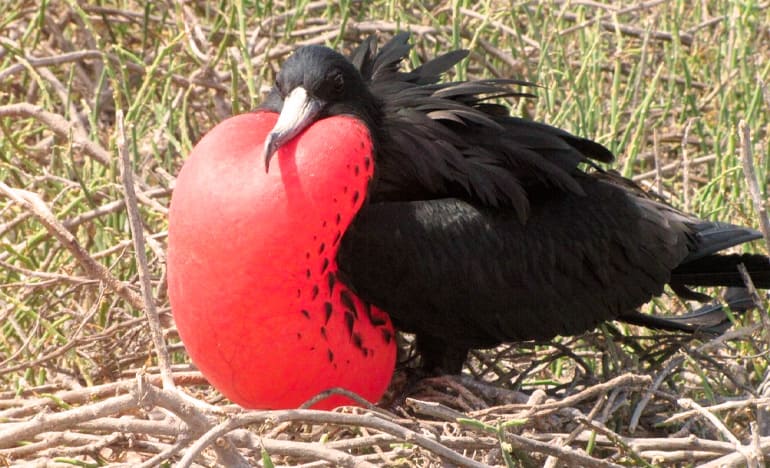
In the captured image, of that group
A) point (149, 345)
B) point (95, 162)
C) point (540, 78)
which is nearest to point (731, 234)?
point (540, 78)

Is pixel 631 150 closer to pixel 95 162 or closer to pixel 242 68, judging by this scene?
pixel 242 68

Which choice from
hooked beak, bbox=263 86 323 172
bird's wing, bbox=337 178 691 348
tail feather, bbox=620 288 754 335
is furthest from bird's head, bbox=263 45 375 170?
tail feather, bbox=620 288 754 335

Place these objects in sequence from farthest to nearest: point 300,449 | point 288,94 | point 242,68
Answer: point 242,68
point 288,94
point 300,449

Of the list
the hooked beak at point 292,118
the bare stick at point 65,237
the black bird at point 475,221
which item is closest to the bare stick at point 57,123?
the bare stick at point 65,237

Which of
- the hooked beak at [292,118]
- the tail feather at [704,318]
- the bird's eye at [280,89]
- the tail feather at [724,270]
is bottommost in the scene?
the tail feather at [704,318]

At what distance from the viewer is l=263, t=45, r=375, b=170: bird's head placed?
9.30 ft

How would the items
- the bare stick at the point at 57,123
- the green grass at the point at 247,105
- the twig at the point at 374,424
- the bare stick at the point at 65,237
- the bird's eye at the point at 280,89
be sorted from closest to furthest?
the twig at the point at 374,424 → the bare stick at the point at 65,237 → the bird's eye at the point at 280,89 → the green grass at the point at 247,105 → the bare stick at the point at 57,123

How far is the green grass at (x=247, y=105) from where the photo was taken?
10.9 feet

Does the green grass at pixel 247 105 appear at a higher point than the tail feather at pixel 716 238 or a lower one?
higher

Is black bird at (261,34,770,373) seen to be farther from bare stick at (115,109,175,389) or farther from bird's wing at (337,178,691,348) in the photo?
bare stick at (115,109,175,389)

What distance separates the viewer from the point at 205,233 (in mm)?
2604

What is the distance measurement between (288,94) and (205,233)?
1.42 feet

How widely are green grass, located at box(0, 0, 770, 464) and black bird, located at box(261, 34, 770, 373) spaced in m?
0.20

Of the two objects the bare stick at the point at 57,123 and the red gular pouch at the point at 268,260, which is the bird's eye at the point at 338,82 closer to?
the red gular pouch at the point at 268,260
